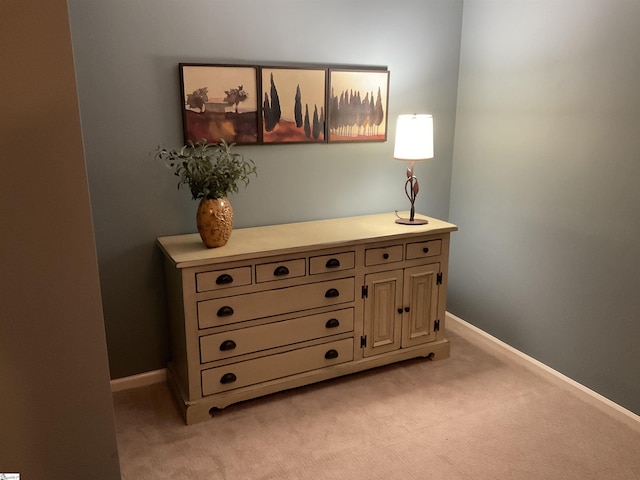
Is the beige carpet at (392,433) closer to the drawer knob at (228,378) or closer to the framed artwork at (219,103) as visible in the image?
the drawer knob at (228,378)

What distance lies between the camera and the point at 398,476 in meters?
2.09

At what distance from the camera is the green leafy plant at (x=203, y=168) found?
7.86ft

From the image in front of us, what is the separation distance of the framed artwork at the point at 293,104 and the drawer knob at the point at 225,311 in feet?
3.15

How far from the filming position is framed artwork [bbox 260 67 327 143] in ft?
9.05

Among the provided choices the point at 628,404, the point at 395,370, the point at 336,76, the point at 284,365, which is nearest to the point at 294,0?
the point at 336,76

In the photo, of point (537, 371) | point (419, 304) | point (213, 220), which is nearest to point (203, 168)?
point (213, 220)

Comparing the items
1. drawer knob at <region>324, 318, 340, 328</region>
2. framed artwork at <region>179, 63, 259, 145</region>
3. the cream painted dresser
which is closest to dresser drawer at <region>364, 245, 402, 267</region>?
the cream painted dresser

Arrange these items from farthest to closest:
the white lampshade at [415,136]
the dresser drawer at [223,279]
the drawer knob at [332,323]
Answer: the white lampshade at [415,136], the drawer knob at [332,323], the dresser drawer at [223,279]

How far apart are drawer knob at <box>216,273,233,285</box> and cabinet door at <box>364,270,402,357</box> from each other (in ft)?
2.51

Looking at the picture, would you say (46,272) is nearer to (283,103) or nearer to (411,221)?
(283,103)

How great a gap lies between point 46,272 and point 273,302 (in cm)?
130

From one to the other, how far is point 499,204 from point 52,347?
102 inches

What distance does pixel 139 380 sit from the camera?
280cm

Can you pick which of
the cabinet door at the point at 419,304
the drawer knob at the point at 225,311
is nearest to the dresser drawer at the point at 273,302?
the drawer knob at the point at 225,311
